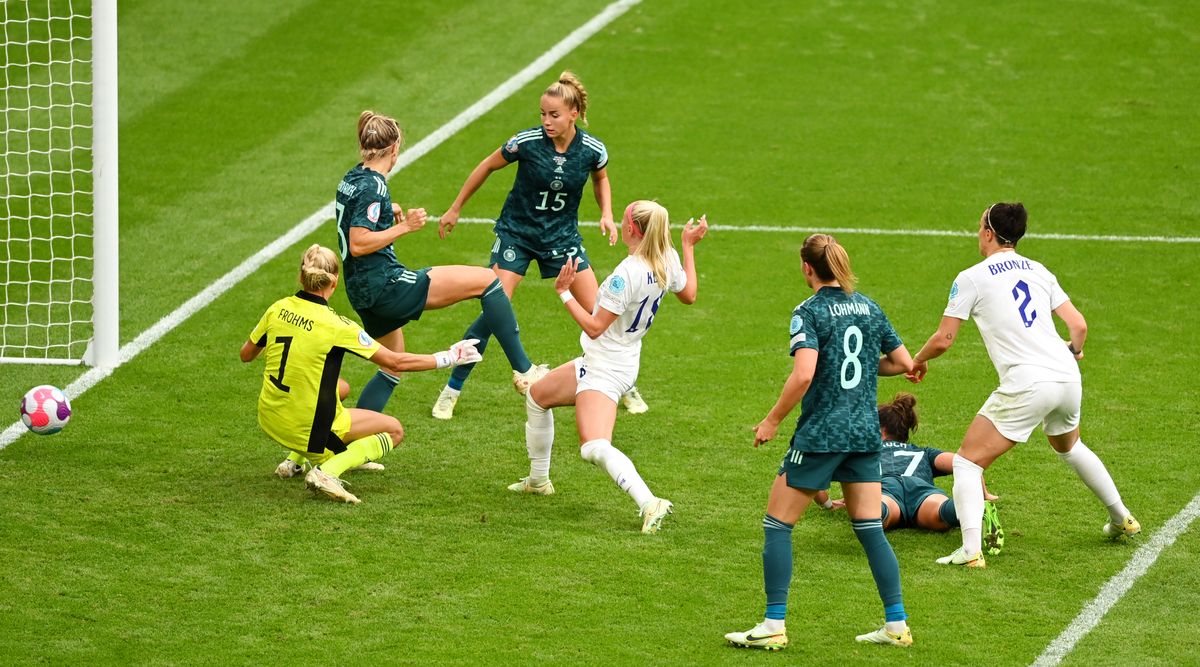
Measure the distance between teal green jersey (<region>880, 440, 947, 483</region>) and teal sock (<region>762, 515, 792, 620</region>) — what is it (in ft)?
6.45

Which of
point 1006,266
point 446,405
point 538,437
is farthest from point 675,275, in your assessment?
point 446,405

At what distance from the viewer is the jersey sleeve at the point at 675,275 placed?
8.49 m

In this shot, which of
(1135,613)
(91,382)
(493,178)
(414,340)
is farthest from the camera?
(493,178)

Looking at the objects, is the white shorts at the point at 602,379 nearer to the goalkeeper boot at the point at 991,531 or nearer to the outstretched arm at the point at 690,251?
the outstretched arm at the point at 690,251

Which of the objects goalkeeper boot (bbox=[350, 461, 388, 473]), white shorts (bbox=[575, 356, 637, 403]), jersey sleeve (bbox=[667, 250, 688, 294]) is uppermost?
jersey sleeve (bbox=[667, 250, 688, 294])

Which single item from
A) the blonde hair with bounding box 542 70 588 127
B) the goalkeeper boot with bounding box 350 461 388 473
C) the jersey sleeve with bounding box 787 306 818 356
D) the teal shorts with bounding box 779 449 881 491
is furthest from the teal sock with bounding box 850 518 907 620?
the blonde hair with bounding box 542 70 588 127

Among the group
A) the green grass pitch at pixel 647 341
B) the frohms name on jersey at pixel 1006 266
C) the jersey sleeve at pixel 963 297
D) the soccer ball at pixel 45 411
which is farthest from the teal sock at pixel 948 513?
the soccer ball at pixel 45 411

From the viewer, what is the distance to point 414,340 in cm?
1207

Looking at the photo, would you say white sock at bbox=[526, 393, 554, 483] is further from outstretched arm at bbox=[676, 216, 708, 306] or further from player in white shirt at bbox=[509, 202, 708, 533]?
outstretched arm at bbox=[676, 216, 708, 306]

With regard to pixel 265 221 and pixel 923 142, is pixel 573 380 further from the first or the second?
pixel 923 142

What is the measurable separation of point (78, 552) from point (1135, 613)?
5415 mm

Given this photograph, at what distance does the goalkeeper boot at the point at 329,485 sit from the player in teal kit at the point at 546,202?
5.91 feet

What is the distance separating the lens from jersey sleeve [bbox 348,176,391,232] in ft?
29.4

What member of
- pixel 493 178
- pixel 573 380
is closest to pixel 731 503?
pixel 573 380
